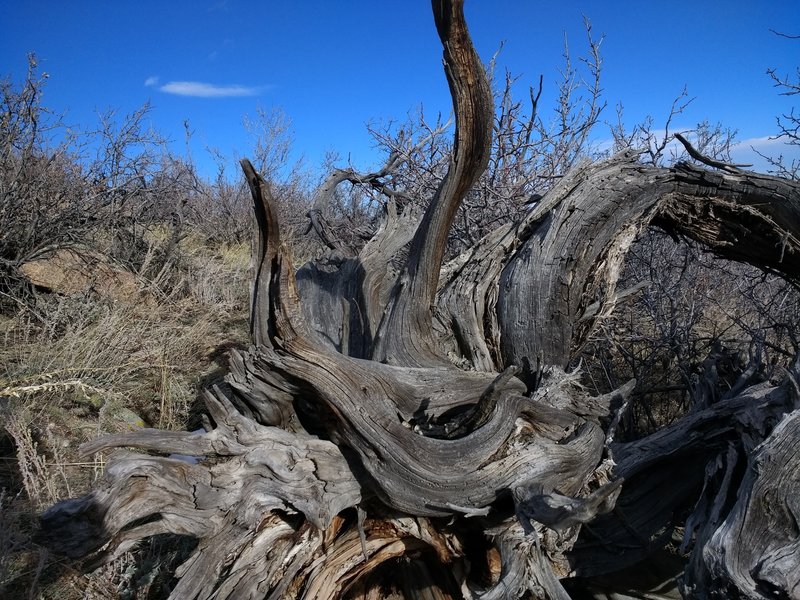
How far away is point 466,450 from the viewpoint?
2.67 metres

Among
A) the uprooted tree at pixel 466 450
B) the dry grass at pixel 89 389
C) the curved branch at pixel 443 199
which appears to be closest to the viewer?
the uprooted tree at pixel 466 450

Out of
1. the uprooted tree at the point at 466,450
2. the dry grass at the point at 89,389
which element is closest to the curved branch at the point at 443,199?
the uprooted tree at the point at 466,450

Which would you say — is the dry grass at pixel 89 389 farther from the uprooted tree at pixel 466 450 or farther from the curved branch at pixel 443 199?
the curved branch at pixel 443 199

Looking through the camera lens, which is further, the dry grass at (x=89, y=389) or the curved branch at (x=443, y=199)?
the dry grass at (x=89, y=389)

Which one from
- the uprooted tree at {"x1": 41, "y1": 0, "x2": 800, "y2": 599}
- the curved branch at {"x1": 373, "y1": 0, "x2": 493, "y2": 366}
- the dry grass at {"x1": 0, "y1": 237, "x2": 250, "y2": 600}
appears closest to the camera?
the uprooted tree at {"x1": 41, "y1": 0, "x2": 800, "y2": 599}

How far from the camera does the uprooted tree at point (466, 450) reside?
237 centimetres

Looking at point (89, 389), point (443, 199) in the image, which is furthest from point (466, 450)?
point (89, 389)

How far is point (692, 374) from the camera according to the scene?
455 centimetres

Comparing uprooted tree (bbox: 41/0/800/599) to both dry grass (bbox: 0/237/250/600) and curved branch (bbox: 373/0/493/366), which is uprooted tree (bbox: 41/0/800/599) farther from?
dry grass (bbox: 0/237/250/600)

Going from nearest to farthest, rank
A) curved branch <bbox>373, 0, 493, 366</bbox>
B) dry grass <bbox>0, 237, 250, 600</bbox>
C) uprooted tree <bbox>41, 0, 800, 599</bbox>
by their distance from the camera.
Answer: uprooted tree <bbox>41, 0, 800, 599</bbox> → curved branch <bbox>373, 0, 493, 366</bbox> → dry grass <bbox>0, 237, 250, 600</bbox>

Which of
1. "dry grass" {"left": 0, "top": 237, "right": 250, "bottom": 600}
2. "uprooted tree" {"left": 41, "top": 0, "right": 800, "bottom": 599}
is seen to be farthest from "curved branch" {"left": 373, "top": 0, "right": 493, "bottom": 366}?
"dry grass" {"left": 0, "top": 237, "right": 250, "bottom": 600}

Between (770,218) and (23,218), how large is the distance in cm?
691

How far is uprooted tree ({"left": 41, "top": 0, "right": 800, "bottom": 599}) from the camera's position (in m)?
2.37

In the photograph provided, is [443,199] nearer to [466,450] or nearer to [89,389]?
[466,450]
